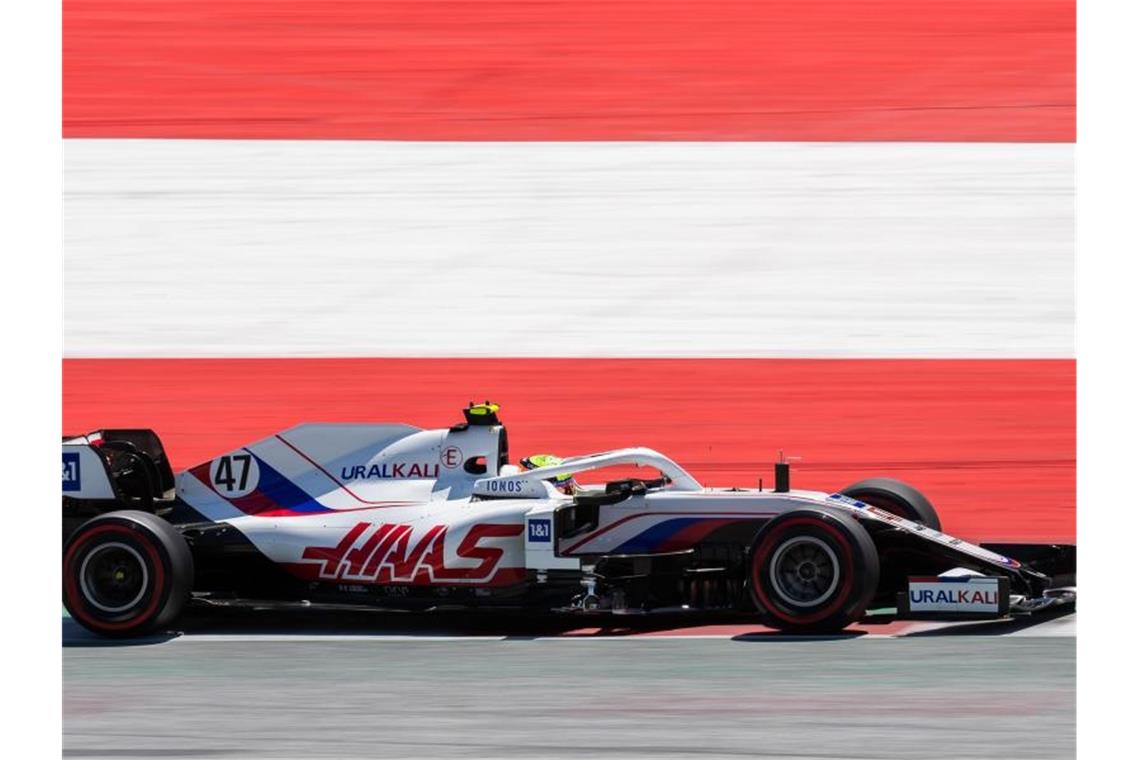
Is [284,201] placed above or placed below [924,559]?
above

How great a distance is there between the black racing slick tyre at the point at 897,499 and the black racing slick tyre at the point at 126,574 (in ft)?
11.8

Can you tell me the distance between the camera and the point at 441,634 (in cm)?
863

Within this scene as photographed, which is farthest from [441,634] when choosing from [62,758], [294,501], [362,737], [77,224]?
[77,224]

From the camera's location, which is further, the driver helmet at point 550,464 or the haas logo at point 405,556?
the driver helmet at point 550,464

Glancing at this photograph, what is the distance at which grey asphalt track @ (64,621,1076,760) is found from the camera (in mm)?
6254

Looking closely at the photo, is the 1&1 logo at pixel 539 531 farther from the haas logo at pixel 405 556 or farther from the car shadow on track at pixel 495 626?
the car shadow on track at pixel 495 626

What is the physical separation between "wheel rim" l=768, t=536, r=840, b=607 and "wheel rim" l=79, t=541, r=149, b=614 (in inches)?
121

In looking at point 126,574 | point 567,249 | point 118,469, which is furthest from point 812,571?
point 567,249

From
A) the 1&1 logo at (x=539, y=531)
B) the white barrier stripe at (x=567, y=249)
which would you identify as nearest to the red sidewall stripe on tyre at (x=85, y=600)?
the 1&1 logo at (x=539, y=531)

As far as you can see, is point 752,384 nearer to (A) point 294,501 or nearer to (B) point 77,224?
(A) point 294,501

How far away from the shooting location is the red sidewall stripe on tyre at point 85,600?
28.2 feet

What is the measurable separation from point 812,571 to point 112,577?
340cm

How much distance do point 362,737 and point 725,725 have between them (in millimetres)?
1320

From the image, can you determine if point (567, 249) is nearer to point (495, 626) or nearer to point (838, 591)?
point (495, 626)
